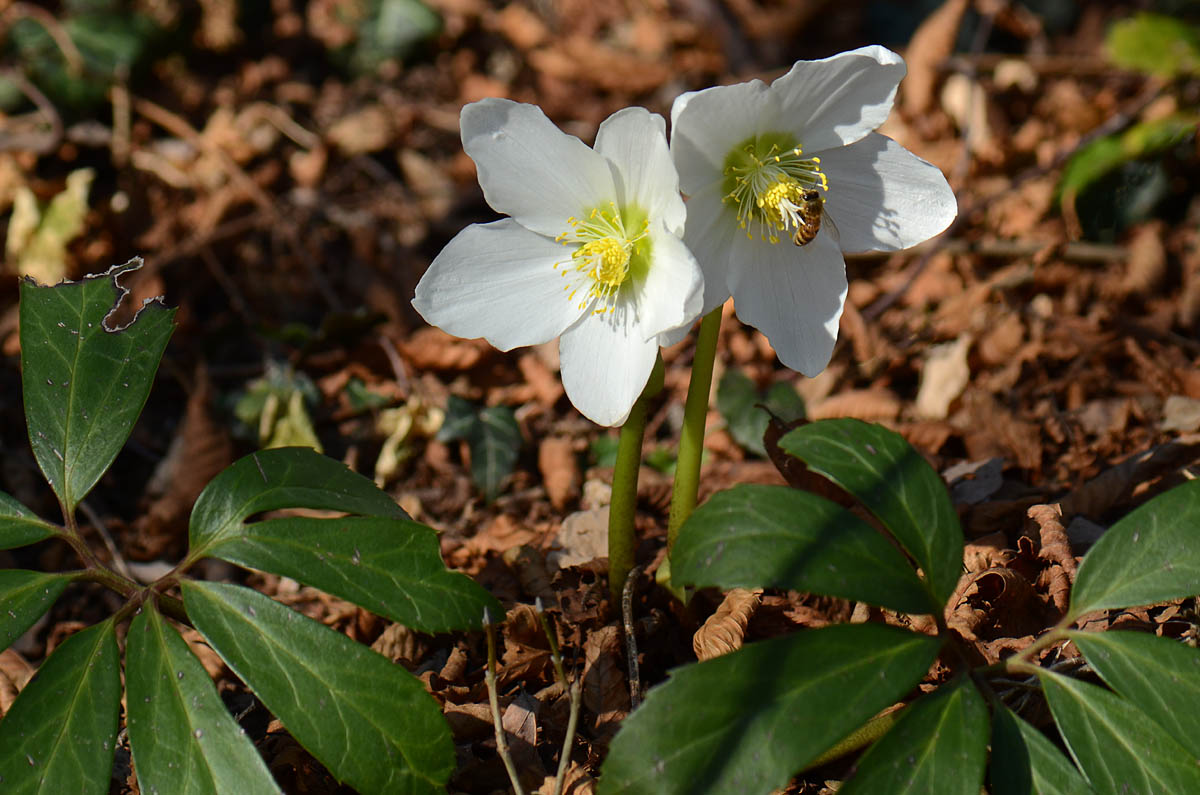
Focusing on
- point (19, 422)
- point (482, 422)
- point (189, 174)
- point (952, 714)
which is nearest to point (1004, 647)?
point (952, 714)

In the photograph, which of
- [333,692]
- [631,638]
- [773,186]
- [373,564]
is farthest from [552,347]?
[333,692]

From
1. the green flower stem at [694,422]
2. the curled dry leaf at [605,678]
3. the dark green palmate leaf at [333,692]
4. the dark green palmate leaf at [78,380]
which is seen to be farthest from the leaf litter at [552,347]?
the dark green palmate leaf at [78,380]

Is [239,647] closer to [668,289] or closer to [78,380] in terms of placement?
[78,380]

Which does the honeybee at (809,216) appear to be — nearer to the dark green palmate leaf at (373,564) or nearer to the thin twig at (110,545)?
the dark green palmate leaf at (373,564)

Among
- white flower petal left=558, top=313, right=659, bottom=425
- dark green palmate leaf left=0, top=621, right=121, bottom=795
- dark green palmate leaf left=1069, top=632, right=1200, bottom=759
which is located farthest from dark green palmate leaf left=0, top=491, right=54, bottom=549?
dark green palmate leaf left=1069, top=632, right=1200, bottom=759

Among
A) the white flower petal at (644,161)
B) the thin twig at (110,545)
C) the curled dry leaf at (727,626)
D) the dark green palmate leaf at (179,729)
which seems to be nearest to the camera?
the dark green palmate leaf at (179,729)

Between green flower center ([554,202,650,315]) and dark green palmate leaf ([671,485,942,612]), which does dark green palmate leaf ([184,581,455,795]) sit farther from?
green flower center ([554,202,650,315])

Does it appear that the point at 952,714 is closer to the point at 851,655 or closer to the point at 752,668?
the point at 851,655
